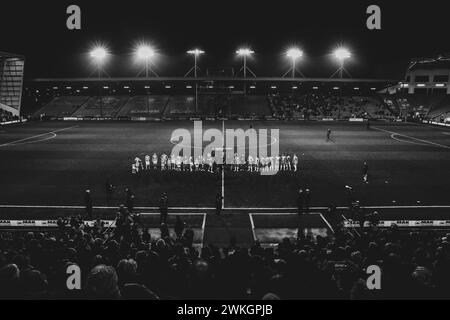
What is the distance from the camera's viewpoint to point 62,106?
88.9 metres

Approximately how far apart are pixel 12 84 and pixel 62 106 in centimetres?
1102

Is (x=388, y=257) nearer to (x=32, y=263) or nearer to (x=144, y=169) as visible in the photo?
(x=32, y=263)

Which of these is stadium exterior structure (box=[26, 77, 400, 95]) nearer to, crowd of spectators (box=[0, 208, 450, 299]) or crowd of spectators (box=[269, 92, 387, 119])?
crowd of spectators (box=[269, 92, 387, 119])

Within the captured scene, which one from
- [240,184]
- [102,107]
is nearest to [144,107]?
[102,107]

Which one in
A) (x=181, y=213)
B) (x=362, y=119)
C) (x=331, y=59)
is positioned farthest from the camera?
(x=331, y=59)

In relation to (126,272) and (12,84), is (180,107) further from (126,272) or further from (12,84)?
(126,272)

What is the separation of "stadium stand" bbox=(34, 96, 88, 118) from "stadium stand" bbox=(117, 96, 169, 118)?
423 inches

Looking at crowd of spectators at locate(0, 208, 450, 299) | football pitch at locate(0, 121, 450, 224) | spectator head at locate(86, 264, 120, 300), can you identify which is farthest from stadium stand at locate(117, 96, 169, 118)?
spectator head at locate(86, 264, 120, 300)

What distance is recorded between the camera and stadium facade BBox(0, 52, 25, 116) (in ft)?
260

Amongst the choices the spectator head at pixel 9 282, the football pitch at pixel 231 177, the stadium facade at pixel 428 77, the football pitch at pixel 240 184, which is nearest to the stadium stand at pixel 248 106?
the stadium facade at pixel 428 77

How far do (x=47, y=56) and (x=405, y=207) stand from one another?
8700 cm

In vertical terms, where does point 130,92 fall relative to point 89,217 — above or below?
above

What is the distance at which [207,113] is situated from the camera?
83.7 meters
